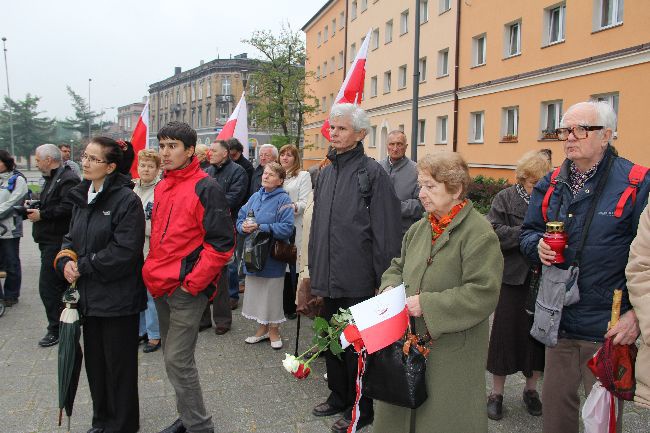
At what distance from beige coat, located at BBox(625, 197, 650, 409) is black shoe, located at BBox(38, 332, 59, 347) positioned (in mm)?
5174

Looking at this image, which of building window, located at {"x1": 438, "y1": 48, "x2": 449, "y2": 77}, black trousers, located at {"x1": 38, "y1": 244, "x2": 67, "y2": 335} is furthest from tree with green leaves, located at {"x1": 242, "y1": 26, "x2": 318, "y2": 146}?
black trousers, located at {"x1": 38, "y1": 244, "x2": 67, "y2": 335}

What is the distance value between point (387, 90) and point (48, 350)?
3026 cm

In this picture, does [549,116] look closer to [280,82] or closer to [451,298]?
[451,298]

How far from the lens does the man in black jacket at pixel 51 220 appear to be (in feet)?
18.6

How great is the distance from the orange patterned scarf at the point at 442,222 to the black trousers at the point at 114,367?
81.1 inches

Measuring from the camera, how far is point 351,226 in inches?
146

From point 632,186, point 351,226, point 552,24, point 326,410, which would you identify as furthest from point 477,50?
point 632,186

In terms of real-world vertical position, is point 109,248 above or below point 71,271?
above

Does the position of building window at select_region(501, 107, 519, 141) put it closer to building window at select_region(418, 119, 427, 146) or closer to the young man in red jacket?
building window at select_region(418, 119, 427, 146)

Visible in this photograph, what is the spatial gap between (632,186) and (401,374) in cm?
146

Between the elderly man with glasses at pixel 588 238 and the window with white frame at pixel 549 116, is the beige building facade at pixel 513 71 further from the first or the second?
the elderly man with glasses at pixel 588 238

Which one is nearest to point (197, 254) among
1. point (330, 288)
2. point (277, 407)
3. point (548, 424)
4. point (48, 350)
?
point (330, 288)

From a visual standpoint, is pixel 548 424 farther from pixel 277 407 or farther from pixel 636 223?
pixel 277 407

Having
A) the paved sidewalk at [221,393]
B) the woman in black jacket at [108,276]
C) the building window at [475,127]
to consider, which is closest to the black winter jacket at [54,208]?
the paved sidewalk at [221,393]
